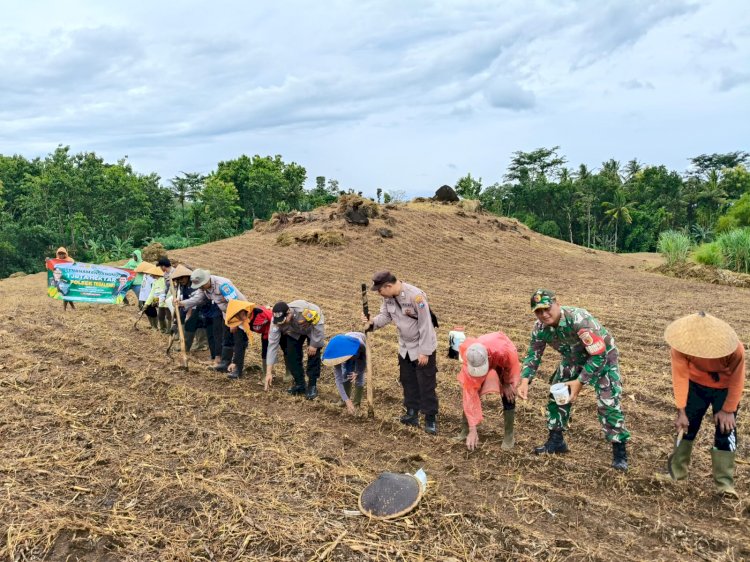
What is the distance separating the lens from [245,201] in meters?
36.9

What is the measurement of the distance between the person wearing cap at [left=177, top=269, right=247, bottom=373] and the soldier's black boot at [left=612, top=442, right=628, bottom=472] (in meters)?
4.30

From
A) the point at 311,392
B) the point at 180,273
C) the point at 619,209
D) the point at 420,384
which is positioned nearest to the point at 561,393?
the point at 420,384

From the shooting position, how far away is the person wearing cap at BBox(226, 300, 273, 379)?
600cm

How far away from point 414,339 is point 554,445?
4.69 ft

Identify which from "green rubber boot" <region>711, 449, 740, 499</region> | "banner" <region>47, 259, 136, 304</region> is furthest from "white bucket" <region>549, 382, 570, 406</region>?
"banner" <region>47, 259, 136, 304</region>

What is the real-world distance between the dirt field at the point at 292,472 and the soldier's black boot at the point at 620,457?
0.22ft

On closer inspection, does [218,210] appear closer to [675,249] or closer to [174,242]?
[174,242]

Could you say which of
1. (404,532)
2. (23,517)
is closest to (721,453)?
(404,532)

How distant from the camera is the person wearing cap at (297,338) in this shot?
539cm

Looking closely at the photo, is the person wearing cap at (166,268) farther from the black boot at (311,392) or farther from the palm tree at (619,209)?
the palm tree at (619,209)

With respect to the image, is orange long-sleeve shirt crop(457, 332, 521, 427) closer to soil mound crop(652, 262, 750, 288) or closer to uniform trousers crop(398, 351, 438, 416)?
uniform trousers crop(398, 351, 438, 416)

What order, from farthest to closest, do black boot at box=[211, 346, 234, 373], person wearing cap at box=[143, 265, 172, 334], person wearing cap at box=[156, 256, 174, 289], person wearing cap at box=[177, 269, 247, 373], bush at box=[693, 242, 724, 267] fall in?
bush at box=[693, 242, 724, 267]
person wearing cap at box=[143, 265, 172, 334]
person wearing cap at box=[156, 256, 174, 289]
black boot at box=[211, 346, 234, 373]
person wearing cap at box=[177, 269, 247, 373]

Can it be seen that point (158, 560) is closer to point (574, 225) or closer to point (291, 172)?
point (291, 172)

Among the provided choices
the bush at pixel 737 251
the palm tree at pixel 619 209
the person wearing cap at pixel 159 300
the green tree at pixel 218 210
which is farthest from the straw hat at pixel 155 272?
the palm tree at pixel 619 209
